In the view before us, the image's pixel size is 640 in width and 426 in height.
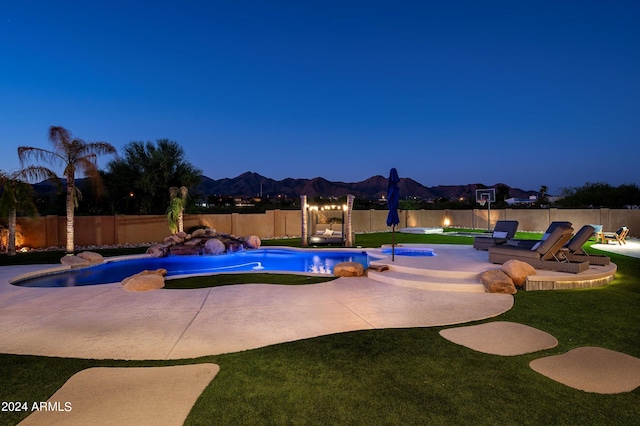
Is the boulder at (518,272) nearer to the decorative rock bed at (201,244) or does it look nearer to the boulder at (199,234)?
the decorative rock bed at (201,244)

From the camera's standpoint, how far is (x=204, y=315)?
5164mm

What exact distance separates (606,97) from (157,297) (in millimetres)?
40335

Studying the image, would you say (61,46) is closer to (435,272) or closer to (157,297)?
(157,297)

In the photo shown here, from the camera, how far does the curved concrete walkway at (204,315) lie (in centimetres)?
400

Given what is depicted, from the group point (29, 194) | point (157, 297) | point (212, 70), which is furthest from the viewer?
point (212, 70)

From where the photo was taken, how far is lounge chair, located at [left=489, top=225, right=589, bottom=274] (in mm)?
7145

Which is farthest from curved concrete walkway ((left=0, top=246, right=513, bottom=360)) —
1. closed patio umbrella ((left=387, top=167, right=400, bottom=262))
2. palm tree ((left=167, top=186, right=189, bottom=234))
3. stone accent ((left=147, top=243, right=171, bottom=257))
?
palm tree ((left=167, top=186, right=189, bottom=234))

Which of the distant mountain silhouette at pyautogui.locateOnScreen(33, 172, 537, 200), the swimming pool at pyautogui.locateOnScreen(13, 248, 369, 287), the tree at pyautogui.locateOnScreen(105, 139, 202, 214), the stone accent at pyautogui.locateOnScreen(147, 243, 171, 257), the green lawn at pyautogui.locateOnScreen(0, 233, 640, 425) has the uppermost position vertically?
the distant mountain silhouette at pyautogui.locateOnScreen(33, 172, 537, 200)

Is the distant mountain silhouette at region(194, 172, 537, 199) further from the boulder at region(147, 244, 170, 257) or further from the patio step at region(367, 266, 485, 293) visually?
the patio step at region(367, 266, 485, 293)

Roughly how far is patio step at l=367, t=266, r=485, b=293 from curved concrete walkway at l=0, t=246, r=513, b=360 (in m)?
0.22

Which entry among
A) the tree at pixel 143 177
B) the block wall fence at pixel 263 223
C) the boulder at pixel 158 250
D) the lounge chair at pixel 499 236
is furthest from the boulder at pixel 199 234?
the lounge chair at pixel 499 236

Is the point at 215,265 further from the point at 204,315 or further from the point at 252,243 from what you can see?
the point at 204,315

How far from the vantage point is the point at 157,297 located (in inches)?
248

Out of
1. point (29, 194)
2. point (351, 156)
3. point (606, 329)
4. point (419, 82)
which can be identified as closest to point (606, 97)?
point (419, 82)
